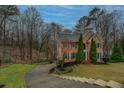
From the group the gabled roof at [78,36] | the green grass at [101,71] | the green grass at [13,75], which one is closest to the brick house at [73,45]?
the gabled roof at [78,36]

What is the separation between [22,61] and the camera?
112 feet

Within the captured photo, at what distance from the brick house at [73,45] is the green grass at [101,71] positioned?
144mm

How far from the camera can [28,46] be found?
112 feet

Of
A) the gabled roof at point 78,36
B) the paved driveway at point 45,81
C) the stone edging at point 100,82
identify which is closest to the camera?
the stone edging at point 100,82

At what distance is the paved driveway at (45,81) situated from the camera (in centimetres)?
3391

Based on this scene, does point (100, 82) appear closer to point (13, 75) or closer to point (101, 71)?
point (101, 71)

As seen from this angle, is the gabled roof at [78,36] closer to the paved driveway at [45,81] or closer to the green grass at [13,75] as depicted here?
the paved driveway at [45,81]

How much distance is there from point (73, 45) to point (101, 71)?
0.64m

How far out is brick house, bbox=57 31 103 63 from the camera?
3406 centimetres

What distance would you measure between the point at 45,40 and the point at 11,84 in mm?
938

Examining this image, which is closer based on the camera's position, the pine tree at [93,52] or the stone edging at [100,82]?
the stone edging at [100,82]

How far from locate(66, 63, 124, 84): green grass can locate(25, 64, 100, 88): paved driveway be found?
0.73 ft

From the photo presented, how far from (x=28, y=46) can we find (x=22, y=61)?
28 centimetres

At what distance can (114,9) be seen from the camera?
33938mm
